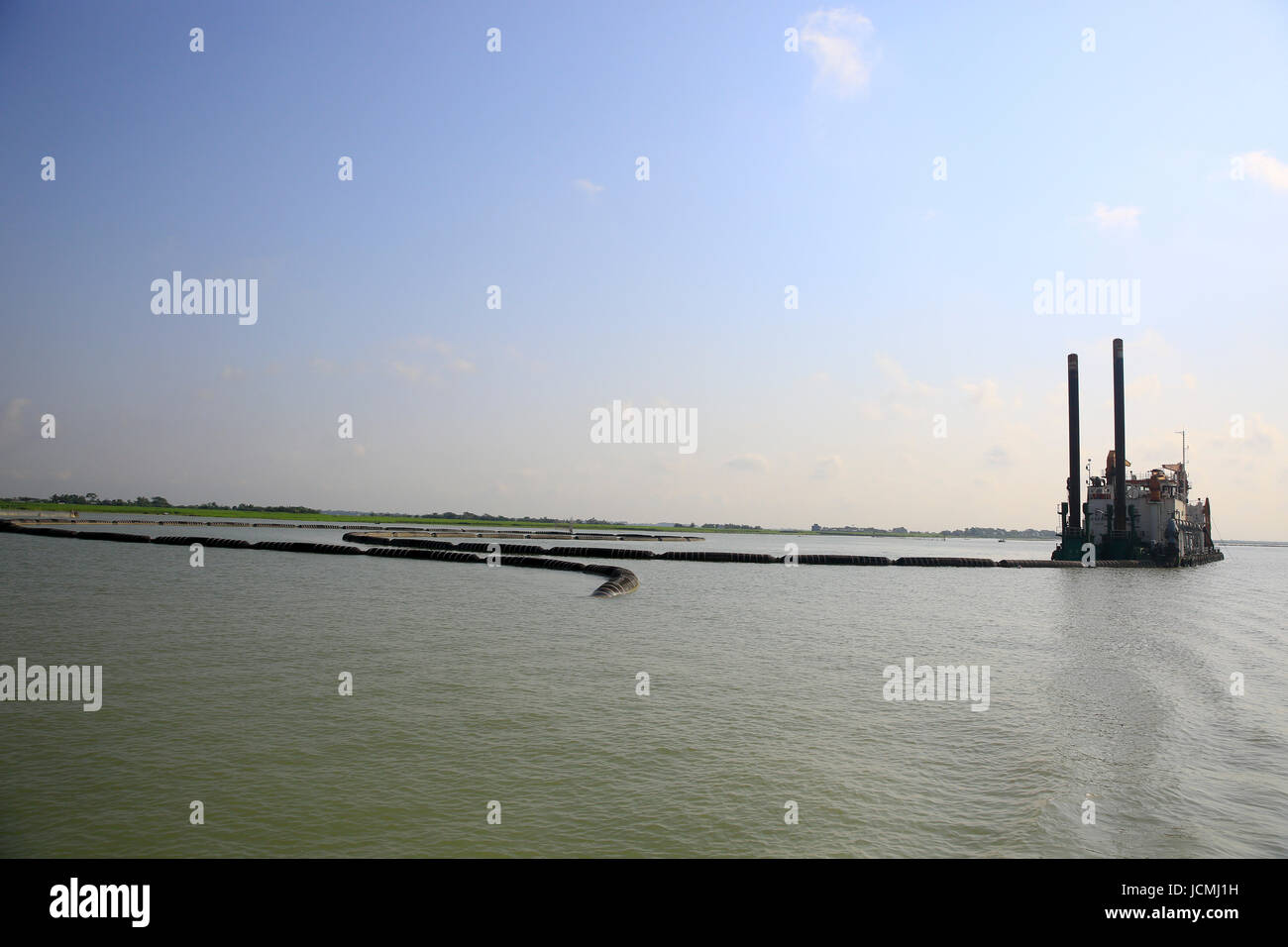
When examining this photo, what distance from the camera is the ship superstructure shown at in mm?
73125

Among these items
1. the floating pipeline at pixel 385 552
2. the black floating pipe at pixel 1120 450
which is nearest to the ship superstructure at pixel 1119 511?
the black floating pipe at pixel 1120 450

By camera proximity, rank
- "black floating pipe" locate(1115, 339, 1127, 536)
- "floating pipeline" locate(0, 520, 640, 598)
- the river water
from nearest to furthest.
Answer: the river water → "floating pipeline" locate(0, 520, 640, 598) → "black floating pipe" locate(1115, 339, 1127, 536)

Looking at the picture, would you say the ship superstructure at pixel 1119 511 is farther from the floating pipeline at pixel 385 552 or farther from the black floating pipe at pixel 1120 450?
the floating pipeline at pixel 385 552

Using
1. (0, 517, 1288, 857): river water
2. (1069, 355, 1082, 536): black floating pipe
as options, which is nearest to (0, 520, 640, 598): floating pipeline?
(0, 517, 1288, 857): river water

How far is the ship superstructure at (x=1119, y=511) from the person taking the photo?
73125 millimetres

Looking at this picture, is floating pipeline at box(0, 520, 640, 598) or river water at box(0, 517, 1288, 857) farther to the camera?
floating pipeline at box(0, 520, 640, 598)

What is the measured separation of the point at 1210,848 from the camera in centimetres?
752

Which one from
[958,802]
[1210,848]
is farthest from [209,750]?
[1210,848]

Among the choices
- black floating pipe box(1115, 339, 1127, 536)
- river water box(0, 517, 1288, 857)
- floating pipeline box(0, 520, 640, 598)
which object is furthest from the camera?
black floating pipe box(1115, 339, 1127, 536)

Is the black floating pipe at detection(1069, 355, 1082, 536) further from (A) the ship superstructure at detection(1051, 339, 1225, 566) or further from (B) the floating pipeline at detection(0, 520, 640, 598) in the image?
(B) the floating pipeline at detection(0, 520, 640, 598)

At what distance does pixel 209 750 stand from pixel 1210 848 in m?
12.7

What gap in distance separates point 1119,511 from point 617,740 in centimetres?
8101

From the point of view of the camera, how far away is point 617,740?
35.2 feet

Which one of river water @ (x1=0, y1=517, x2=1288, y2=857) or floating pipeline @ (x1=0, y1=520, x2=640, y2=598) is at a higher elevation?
river water @ (x1=0, y1=517, x2=1288, y2=857)
